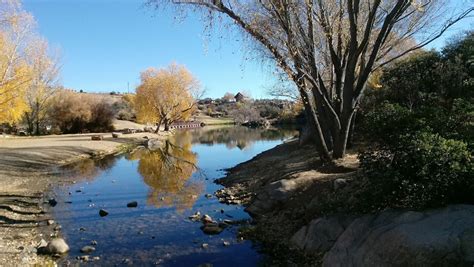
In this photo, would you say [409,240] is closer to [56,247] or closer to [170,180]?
[56,247]

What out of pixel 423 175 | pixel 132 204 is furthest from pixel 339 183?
pixel 132 204

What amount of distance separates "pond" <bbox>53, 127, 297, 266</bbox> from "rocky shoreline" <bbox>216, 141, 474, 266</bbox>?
0.77 m

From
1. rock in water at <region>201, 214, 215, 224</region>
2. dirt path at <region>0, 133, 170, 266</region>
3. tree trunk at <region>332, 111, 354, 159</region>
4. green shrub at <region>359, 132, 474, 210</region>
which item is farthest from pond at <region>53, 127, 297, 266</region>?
tree trunk at <region>332, 111, 354, 159</region>

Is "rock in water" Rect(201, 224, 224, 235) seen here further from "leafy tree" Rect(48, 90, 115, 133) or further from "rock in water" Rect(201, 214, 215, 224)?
"leafy tree" Rect(48, 90, 115, 133)

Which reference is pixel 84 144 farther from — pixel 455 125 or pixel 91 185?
pixel 455 125

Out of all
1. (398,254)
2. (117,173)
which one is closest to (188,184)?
(117,173)

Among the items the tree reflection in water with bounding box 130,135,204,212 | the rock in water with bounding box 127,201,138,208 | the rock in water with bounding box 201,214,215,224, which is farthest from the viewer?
the tree reflection in water with bounding box 130,135,204,212

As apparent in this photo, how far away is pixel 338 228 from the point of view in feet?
27.9

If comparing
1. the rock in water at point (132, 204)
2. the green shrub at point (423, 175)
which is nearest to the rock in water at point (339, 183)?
the green shrub at point (423, 175)

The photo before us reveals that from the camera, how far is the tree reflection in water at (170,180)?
15456 mm

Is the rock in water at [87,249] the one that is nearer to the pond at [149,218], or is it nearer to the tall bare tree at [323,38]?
the pond at [149,218]

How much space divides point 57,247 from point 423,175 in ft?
27.6

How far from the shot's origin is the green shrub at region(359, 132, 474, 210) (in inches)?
248

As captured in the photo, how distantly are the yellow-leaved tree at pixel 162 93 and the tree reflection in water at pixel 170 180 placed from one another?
32.1 meters
